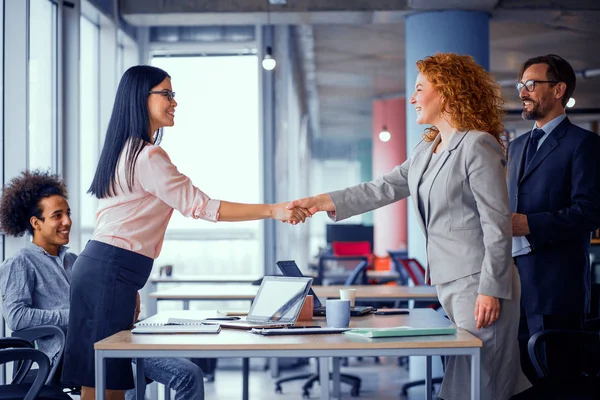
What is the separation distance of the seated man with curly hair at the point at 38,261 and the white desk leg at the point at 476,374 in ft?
6.22

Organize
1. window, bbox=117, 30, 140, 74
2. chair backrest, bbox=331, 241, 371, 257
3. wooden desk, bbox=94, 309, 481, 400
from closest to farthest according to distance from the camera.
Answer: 1. wooden desk, bbox=94, 309, 481, 400
2. window, bbox=117, 30, 140, 74
3. chair backrest, bbox=331, 241, 371, 257

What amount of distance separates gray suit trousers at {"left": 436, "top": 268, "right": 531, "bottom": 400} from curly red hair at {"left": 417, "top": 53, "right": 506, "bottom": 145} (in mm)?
527

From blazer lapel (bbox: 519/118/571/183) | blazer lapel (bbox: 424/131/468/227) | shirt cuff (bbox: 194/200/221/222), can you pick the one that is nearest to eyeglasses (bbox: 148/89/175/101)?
shirt cuff (bbox: 194/200/221/222)

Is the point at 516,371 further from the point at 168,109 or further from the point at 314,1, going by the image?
the point at 314,1

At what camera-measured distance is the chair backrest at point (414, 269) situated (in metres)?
6.31

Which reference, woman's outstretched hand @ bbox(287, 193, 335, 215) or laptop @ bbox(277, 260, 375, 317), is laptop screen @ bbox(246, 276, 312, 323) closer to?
laptop @ bbox(277, 260, 375, 317)

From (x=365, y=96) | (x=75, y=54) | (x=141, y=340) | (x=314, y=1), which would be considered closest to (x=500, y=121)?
(x=141, y=340)

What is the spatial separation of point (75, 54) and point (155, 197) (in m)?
3.43

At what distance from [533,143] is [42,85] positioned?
11.9 ft

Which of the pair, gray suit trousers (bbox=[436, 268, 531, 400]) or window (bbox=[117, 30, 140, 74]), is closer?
Answer: gray suit trousers (bbox=[436, 268, 531, 400])

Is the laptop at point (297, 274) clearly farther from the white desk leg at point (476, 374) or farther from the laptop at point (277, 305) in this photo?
the white desk leg at point (476, 374)

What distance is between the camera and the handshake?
3188 mm

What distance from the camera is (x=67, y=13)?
5.83 metres

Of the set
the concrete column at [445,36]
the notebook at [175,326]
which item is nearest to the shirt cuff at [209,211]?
the notebook at [175,326]
